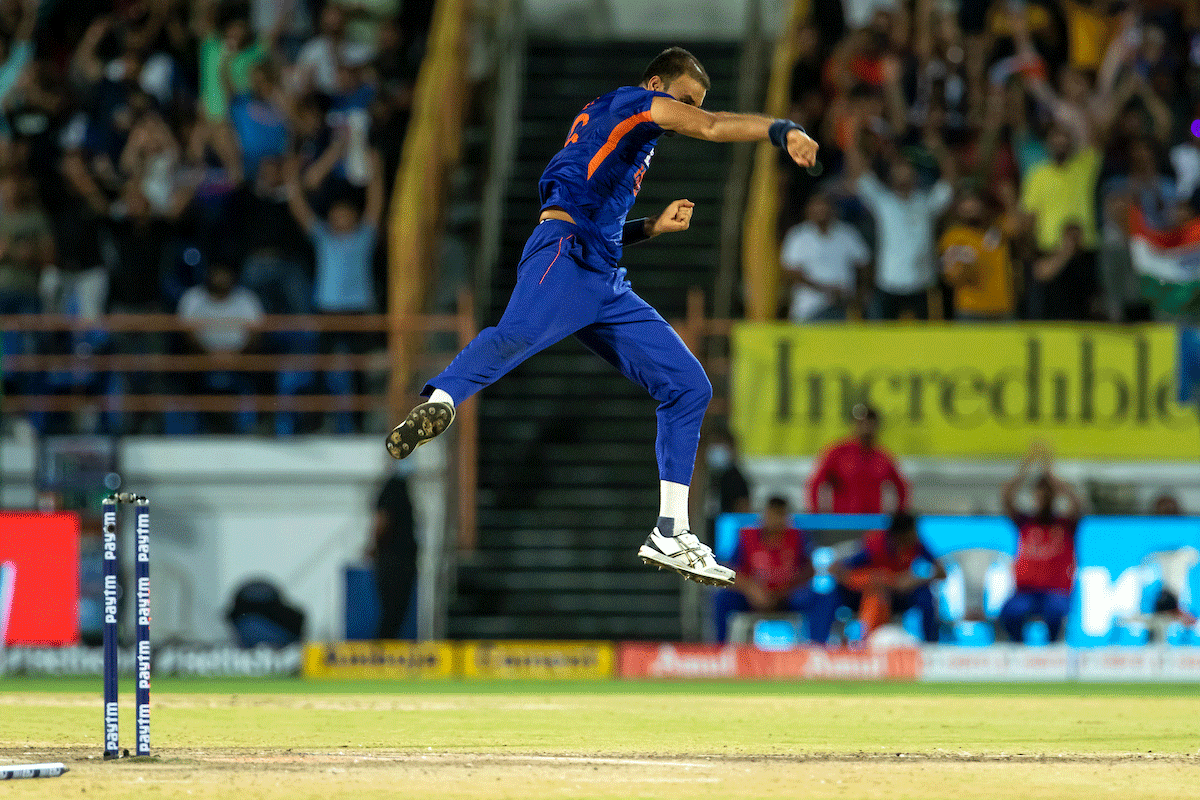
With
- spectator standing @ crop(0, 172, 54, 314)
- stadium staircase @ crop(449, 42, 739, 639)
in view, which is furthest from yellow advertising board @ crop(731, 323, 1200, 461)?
spectator standing @ crop(0, 172, 54, 314)

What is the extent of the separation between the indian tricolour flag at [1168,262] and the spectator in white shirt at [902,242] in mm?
1781

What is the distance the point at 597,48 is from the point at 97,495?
27.3 ft

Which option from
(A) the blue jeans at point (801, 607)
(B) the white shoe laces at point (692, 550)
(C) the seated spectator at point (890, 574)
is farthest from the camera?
(A) the blue jeans at point (801, 607)

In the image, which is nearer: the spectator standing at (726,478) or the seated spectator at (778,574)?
the seated spectator at (778,574)

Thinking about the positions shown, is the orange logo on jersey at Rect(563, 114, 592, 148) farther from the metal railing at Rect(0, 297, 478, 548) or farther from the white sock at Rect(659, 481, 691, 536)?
the metal railing at Rect(0, 297, 478, 548)

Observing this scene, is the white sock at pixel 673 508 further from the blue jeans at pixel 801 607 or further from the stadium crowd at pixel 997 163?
the stadium crowd at pixel 997 163

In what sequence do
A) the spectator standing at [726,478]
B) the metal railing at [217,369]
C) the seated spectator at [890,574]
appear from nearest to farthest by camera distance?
the seated spectator at [890,574] < the spectator standing at [726,478] < the metal railing at [217,369]

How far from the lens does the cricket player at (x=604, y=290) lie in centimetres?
832

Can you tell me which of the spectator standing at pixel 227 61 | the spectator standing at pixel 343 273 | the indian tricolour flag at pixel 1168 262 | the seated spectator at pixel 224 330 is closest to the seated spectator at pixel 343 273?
the spectator standing at pixel 343 273

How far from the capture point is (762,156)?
59.2 feet

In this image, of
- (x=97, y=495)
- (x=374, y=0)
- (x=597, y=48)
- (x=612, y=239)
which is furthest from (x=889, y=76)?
(x=612, y=239)

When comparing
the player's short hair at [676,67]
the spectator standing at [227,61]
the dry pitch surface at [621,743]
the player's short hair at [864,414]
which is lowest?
the dry pitch surface at [621,743]

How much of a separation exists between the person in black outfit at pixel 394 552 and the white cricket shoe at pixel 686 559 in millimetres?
7338

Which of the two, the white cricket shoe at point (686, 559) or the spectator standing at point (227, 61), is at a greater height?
the spectator standing at point (227, 61)
